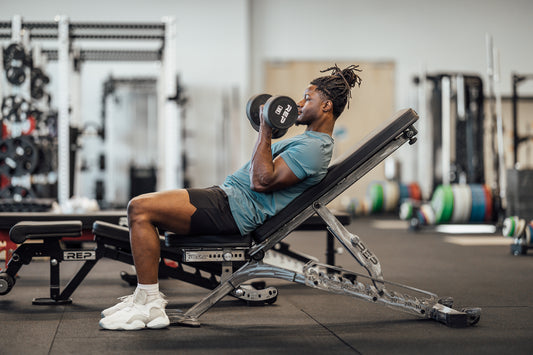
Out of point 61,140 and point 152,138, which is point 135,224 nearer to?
point 61,140

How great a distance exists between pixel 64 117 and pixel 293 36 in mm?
4679

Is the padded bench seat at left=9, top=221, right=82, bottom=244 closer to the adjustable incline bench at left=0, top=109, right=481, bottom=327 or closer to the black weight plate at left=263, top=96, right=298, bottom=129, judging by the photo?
the adjustable incline bench at left=0, top=109, right=481, bottom=327

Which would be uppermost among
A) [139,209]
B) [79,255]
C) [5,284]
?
[139,209]

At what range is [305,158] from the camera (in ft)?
7.23

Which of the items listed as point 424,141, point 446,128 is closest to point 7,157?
point 446,128

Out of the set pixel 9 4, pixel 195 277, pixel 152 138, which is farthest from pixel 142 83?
pixel 195 277

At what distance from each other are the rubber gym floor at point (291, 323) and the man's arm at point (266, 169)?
1.65ft

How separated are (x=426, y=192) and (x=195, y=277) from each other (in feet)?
22.6

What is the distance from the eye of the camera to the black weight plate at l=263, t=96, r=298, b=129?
2078 millimetres

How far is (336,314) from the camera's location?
247 cm

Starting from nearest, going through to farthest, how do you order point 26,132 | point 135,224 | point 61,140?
1. point 135,224
2. point 61,140
3. point 26,132

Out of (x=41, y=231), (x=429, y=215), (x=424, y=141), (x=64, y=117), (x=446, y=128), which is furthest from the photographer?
(x=424, y=141)

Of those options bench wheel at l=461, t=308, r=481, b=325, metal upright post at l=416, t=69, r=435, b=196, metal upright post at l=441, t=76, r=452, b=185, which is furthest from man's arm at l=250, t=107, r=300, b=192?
metal upright post at l=416, t=69, r=435, b=196

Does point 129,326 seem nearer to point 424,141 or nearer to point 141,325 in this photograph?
point 141,325
